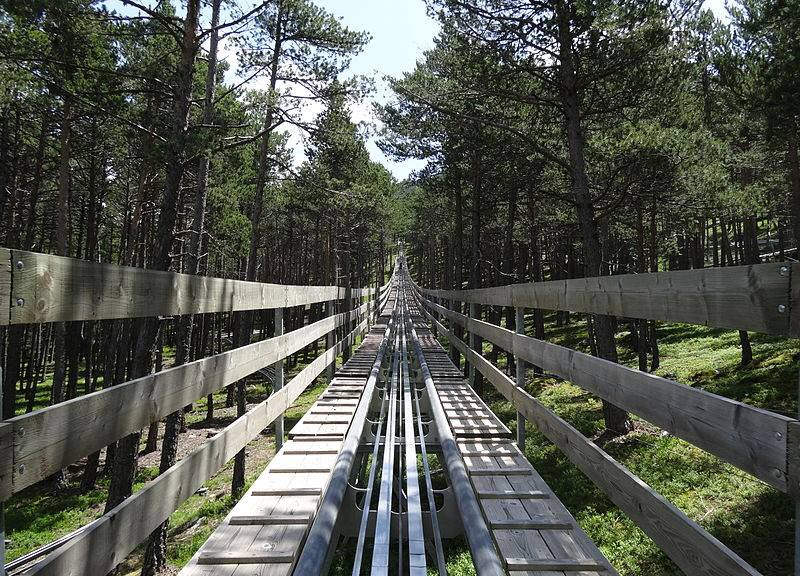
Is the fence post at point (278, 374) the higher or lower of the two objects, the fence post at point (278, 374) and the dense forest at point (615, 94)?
the lower

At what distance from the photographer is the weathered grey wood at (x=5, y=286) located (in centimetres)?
134

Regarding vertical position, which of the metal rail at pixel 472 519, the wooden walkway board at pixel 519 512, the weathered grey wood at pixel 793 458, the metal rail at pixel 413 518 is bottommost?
the metal rail at pixel 413 518

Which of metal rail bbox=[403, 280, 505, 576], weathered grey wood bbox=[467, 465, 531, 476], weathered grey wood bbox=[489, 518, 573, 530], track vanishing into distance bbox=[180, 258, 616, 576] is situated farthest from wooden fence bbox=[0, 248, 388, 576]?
weathered grey wood bbox=[467, 465, 531, 476]

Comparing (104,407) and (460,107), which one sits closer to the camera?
(104,407)

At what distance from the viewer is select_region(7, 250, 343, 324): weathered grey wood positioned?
1.45 meters

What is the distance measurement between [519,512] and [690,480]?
21.4 feet

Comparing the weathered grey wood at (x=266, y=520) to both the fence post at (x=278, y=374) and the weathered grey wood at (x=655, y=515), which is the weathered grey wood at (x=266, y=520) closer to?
the fence post at (x=278, y=374)

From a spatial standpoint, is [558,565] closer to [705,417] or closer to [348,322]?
[705,417]

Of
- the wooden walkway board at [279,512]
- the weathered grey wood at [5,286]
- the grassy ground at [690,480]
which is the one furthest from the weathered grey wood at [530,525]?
the grassy ground at [690,480]

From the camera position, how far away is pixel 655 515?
203 cm

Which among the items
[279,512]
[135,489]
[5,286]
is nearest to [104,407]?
[5,286]

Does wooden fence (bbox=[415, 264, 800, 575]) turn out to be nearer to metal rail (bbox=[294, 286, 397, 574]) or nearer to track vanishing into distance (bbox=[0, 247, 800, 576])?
track vanishing into distance (bbox=[0, 247, 800, 576])

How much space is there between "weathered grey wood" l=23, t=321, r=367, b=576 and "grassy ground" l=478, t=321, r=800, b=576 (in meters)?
5.86

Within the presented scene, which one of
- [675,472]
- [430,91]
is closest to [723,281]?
[675,472]
